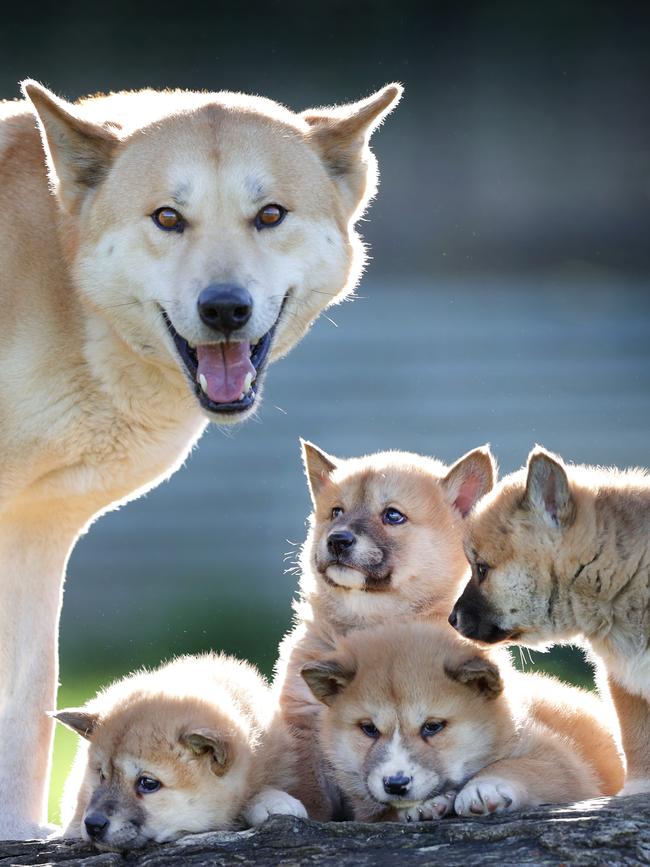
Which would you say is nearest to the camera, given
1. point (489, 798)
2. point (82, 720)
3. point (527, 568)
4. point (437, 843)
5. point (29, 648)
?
point (437, 843)

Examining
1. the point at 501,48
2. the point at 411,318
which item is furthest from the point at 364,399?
the point at 501,48

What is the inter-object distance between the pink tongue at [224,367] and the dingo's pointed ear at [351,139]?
83 cm

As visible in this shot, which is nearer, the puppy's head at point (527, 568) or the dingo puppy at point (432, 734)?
the dingo puppy at point (432, 734)

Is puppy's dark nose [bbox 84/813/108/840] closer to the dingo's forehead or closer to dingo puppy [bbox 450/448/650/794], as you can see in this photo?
dingo puppy [bbox 450/448/650/794]

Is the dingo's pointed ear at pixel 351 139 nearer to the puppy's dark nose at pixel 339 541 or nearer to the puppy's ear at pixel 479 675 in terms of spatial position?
the puppy's dark nose at pixel 339 541

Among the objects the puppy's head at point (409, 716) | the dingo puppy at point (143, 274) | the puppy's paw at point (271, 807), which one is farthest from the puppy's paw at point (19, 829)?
the puppy's head at point (409, 716)

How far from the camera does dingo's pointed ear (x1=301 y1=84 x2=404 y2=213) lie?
17.0ft

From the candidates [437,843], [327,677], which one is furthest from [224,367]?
[437,843]

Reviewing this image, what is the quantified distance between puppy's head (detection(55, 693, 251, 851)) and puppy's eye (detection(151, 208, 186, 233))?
1.56 metres

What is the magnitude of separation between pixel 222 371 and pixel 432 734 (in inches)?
54.4

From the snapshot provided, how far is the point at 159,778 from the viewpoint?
4066mm

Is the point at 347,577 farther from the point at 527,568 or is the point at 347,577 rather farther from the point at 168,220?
the point at 168,220

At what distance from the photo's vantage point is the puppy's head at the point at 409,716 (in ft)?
13.4

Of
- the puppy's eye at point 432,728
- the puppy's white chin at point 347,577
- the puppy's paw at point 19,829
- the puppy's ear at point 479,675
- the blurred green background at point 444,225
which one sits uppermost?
the blurred green background at point 444,225
